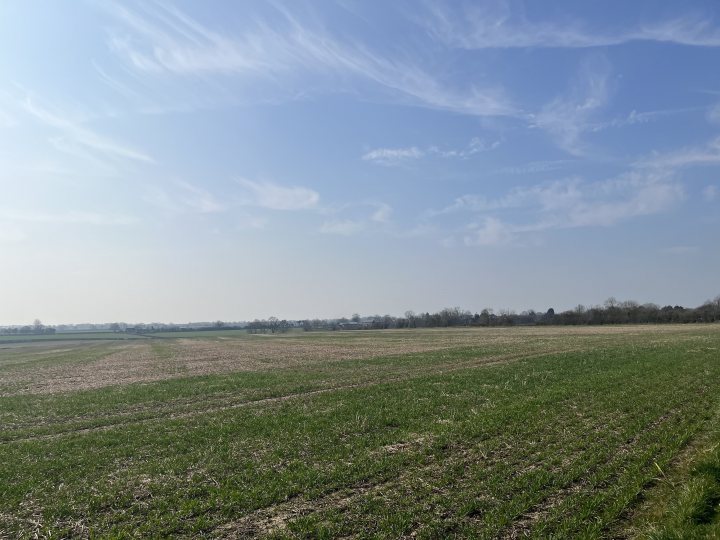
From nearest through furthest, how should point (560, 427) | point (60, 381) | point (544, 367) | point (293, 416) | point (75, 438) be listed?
point (560, 427) < point (75, 438) < point (293, 416) < point (544, 367) < point (60, 381)

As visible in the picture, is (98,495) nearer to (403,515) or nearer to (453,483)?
(403,515)

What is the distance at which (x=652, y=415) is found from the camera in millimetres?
15047

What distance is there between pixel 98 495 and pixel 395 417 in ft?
31.3

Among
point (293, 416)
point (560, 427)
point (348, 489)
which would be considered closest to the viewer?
point (348, 489)

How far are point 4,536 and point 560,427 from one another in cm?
1342

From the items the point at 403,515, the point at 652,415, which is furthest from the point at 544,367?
the point at 403,515

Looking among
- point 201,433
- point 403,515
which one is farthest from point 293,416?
point 403,515

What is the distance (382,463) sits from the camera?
36.9 ft

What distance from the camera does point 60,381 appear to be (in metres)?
37.0

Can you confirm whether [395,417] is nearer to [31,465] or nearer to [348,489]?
[348,489]

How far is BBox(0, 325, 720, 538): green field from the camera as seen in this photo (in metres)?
8.09

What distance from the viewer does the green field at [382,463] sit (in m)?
8.09

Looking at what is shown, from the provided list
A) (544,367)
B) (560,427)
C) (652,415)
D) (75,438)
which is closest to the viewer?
(560,427)

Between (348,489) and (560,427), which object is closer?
(348,489)
